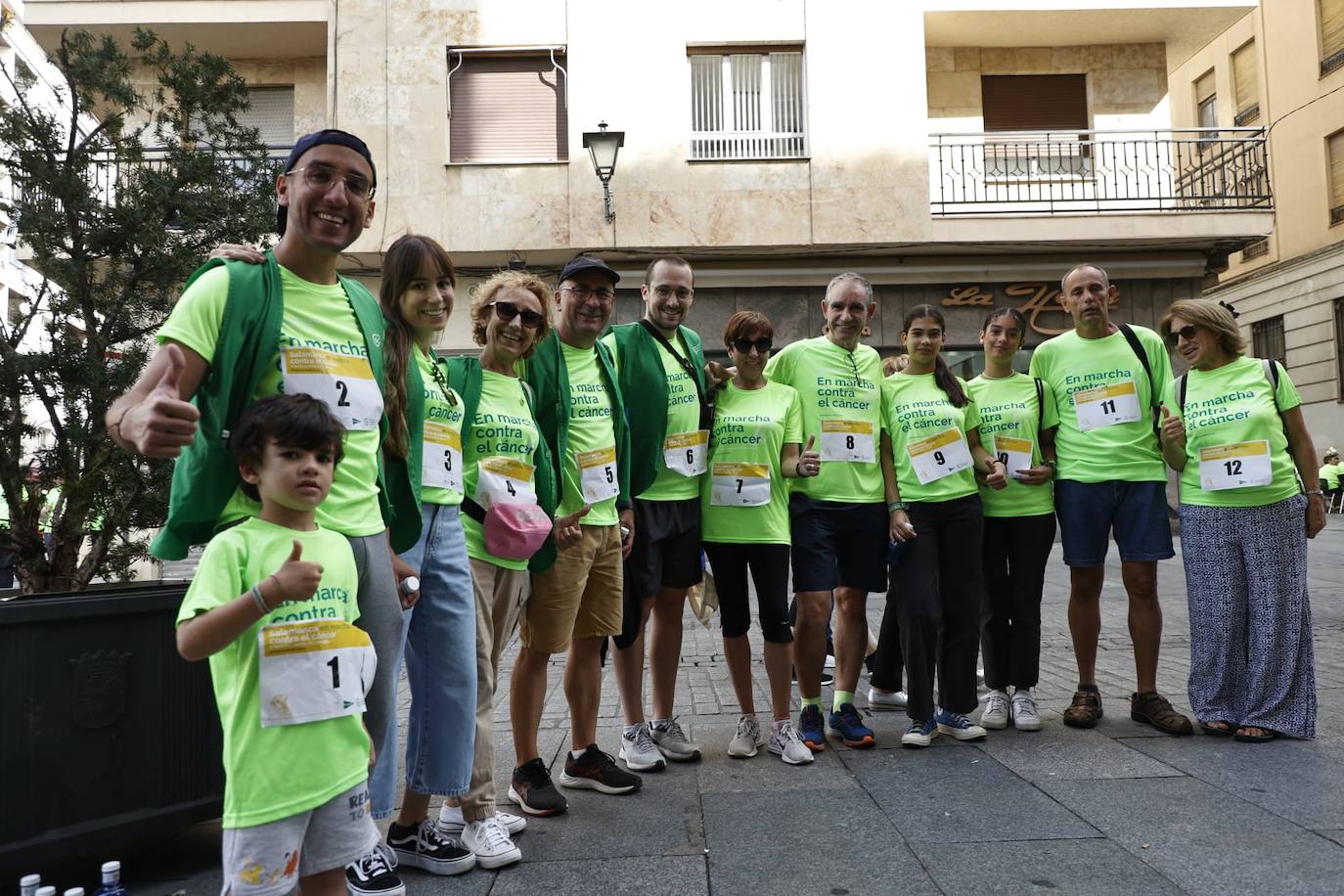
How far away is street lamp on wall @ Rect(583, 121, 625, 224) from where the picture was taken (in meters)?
13.3

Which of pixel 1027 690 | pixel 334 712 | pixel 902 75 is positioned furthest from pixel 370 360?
pixel 902 75

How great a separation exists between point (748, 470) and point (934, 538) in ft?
3.21

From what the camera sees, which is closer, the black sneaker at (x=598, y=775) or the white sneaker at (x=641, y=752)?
the black sneaker at (x=598, y=775)

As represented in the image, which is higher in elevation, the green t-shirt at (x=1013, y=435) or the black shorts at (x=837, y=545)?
the green t-shirt at (x=1013, y=435)

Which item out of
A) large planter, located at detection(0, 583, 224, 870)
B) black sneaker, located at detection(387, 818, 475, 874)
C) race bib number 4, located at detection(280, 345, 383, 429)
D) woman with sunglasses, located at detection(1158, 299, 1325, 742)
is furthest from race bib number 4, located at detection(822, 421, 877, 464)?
large planter, located at detection(0, 583, 224, 870)

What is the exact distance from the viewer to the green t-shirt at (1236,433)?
4664 millimetres

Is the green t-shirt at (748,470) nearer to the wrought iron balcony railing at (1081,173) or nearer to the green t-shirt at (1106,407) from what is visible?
the green t-shirt at (1106,407)

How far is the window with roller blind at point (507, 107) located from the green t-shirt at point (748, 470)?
35.9 ft

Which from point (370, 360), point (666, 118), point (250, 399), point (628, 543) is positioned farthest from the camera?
point (666, 118)

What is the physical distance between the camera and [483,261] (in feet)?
49.0

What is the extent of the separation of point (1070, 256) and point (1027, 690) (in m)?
11.8

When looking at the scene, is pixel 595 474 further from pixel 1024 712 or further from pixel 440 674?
pixel 1024 712

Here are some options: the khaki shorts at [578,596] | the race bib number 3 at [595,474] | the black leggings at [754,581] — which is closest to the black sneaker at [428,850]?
the khaki shorts at [578,596]

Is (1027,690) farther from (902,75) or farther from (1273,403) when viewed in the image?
(902,75)
